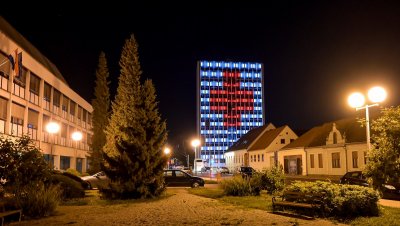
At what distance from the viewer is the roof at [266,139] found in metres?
68.6

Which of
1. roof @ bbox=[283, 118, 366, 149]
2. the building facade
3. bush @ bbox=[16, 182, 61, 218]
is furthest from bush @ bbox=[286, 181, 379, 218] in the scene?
roof @ bbox=[283, 118, 366, 149]

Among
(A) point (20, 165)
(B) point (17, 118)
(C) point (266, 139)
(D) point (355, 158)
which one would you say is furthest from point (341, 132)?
(A) point (20, 165)

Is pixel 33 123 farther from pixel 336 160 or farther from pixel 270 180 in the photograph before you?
pixel 336 160

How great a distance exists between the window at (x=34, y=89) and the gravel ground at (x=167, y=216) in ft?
86.6

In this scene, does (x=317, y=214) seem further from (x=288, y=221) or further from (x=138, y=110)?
(x=138, y=110)

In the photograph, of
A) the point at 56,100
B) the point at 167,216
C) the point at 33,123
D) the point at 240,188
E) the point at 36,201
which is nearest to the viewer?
the point at 36,201

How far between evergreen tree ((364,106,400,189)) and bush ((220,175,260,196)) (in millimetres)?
9003

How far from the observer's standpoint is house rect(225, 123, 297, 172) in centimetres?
6729

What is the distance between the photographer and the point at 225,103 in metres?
157

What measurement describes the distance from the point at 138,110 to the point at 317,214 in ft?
36.9

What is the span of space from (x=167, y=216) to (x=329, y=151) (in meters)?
Answer: 38.0

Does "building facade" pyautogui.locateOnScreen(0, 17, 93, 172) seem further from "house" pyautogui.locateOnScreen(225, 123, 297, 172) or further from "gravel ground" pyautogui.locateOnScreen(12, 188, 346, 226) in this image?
"house" pyautogui.locateOnScreen(225, 123, 297, 172)

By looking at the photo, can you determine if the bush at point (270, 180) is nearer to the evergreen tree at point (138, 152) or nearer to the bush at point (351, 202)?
the evergreen tree at point (138, 152)

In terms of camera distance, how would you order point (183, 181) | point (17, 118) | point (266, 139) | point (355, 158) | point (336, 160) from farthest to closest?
point (266, 139) → point (336, 160) → point (355, 158) → point (17, 118) → point (183, 181)
